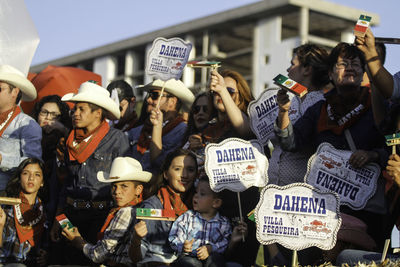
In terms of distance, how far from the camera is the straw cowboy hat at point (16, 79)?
7.29 m

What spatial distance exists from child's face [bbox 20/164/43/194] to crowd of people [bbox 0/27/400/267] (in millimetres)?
10

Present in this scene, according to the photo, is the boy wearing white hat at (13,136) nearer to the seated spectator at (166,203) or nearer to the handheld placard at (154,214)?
the seated spectator at (166,203)

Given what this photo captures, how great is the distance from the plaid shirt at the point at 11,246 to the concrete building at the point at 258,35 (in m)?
28.0

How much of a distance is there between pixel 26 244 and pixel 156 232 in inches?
59.0

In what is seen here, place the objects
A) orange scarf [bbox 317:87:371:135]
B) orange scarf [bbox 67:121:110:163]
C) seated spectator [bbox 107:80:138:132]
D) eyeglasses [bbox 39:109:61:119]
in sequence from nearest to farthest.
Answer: orange scarf [bbox 317:87:371:135], orange scarf [bbox 67:121:110:163], eyeglasses [bbox 39:109:61:119], seated spectator [bbox 107:80:138:132]

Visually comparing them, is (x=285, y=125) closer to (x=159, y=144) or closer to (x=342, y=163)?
(x=342, y=163)

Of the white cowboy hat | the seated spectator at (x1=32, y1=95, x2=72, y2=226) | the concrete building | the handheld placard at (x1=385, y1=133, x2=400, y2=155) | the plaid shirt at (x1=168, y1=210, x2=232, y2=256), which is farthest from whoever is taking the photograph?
the concrete building

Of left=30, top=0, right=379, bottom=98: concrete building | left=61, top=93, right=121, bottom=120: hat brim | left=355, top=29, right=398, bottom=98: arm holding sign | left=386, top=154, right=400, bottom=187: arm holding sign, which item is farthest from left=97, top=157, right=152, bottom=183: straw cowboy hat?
left=30, top=0, right=379, bottom=98: concrete building

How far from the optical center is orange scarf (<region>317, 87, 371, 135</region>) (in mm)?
5228

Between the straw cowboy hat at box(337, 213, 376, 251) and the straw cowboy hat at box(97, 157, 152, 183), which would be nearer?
the straw cowboy hat at box(337, 213, 376, 251)

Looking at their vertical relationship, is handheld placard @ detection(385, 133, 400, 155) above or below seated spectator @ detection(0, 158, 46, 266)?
above

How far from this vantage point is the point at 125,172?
6277mm

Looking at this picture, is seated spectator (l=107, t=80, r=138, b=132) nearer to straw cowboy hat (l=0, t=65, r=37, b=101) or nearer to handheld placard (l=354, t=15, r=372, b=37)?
straw cowboy hat (l=0, t=65, r=37, b=101)

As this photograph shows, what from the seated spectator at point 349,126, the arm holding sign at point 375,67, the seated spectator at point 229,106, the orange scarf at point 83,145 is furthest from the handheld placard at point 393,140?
the orange scarf at point 83,145
